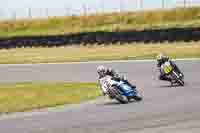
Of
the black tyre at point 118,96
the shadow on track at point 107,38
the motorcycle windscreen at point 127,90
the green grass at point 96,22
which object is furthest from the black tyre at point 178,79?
the green grass at point 96,22

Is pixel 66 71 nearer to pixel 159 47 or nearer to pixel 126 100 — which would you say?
pixel 159 47

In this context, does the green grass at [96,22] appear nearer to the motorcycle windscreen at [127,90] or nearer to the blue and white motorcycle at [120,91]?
the blue and white motorcycle at [120,91]

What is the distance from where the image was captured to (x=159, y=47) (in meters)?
40.5

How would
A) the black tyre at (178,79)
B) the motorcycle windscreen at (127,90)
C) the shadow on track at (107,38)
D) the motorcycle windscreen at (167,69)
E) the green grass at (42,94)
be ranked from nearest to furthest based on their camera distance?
the motorcycle windscreen at (127,90)
the green grass at (42,94)
the black tyre at (178,79)
the motorcycle windscreen at (167,69)
the shadow on track at (107,38)

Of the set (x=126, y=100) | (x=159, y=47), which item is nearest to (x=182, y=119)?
(x=126, y=100)

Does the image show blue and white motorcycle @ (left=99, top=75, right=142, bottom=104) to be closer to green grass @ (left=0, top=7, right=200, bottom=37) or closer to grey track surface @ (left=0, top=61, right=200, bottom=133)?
grey track surface @ (left=0, top=61, right=200, bottom=133)

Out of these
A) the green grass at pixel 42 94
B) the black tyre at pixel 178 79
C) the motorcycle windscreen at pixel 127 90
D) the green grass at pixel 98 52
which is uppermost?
the motorcycle windscreen at pixel 127 90

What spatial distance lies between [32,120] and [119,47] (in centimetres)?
2863

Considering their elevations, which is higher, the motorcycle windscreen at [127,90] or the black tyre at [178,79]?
the motorcycle windscreen at [127,90]

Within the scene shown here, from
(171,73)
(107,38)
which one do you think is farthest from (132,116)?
(107,38)

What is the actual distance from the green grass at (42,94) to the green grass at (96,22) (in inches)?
1231

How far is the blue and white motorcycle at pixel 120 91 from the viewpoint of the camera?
17.7 m

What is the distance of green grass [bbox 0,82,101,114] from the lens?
62.3 ft

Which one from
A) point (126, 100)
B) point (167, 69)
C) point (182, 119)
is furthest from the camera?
point (167, 69)
